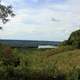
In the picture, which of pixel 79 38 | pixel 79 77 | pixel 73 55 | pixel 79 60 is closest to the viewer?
pixel 79 77

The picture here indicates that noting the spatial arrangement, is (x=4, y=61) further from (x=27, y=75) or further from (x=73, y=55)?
(x=73, y=55)

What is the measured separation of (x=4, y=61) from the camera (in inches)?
880

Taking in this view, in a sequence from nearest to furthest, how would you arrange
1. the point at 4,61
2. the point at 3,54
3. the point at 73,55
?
the point at 4,61 < the point at 3,54 < the point at 73,55

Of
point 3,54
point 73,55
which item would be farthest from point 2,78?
point 73,55

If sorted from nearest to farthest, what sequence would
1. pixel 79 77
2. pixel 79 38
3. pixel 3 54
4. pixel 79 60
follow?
pixel 79 77 < pixel 3 54 < pixel 79 60 < pixel 79 38

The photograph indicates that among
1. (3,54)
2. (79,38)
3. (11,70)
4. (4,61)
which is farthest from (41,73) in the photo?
(79,38)

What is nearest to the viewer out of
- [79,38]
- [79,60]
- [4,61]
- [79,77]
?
[79,77]

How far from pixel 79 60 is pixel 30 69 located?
8971 millimetres

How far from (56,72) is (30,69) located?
1.45 meters

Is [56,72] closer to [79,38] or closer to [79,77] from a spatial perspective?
[79,77]

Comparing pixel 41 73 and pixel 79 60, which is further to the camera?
pixel 79 60

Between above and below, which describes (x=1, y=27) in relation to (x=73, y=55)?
above

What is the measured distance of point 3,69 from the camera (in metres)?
18.1

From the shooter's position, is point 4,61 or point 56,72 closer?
point 56,72
